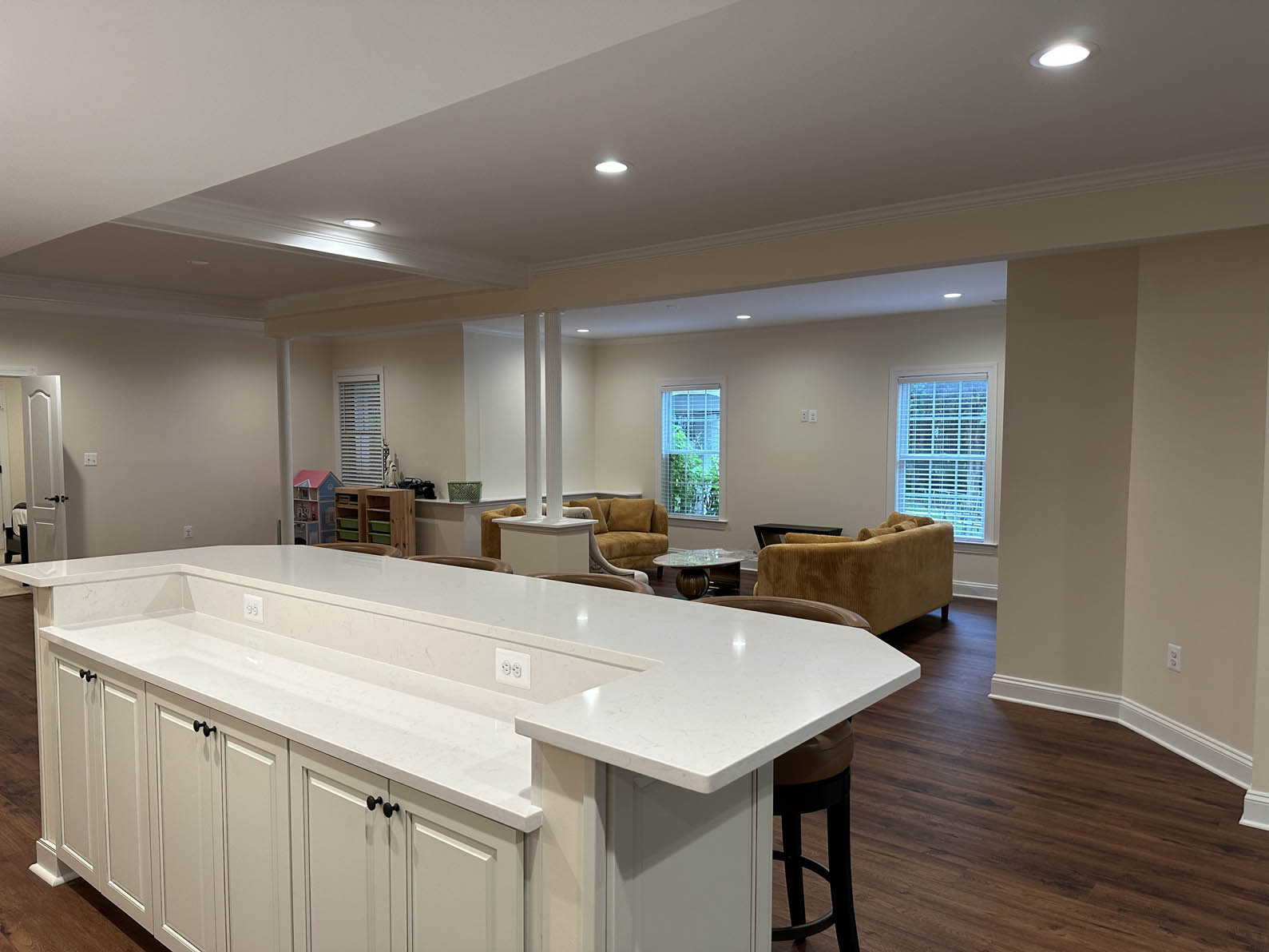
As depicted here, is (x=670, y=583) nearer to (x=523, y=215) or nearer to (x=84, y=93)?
(x=523, y=215)

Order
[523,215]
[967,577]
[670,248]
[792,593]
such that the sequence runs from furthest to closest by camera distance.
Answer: [967,577]
[792,593]
[670,248]
[523,215]

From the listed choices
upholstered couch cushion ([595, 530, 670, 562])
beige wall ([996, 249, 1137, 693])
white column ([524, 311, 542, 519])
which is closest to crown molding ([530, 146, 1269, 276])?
beige wall ([996, 249, 1137, 693])

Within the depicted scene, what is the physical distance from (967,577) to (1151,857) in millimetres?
5125

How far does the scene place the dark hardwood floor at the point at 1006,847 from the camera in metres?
2.56

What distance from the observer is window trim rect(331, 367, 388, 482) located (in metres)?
9.83

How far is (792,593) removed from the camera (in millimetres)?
5621

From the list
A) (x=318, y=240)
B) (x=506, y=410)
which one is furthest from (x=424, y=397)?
(x=318, y=240)

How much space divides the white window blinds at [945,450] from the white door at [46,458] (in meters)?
7.55

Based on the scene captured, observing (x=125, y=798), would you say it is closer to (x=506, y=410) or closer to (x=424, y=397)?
(x=424, y=397)

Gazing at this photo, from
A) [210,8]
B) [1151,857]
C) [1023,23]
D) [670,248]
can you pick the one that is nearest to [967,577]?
[670,248]

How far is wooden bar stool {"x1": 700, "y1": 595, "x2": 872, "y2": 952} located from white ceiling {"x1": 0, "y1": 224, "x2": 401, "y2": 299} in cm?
412

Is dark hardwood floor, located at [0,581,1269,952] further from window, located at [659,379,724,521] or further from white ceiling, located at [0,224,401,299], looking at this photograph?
window, located at [659,379,724,521]

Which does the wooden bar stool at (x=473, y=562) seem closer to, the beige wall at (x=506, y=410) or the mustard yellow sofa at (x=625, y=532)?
the mustard yellow sofa at (x=625, y=532)

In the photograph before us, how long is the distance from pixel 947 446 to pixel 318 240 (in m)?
5.85
